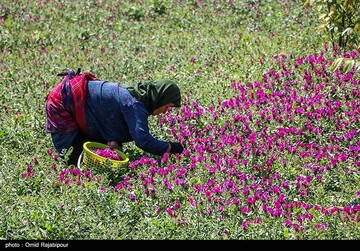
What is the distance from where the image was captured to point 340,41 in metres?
9.64

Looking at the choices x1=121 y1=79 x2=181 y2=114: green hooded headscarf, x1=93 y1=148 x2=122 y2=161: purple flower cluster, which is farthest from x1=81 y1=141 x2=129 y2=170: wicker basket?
x1=121 y1=79 x2=181 y2=114: green hooded headscarf

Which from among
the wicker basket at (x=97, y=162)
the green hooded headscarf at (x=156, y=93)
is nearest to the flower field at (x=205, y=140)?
the wicker basket at (x=97, y=162)

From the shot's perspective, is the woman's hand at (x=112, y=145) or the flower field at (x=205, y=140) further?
the woman's hand at (x=112, y=145)

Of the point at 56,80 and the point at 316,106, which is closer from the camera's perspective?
the point at 316,106

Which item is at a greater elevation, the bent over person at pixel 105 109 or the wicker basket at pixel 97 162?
the bent over person at pixel 105 109

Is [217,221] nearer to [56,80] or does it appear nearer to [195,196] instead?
[195,196]

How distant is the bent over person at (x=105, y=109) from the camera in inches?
267

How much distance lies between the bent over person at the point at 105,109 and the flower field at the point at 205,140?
0.73 feet

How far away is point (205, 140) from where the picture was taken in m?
7.19

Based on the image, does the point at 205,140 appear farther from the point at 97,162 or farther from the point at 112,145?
the point at 97,162

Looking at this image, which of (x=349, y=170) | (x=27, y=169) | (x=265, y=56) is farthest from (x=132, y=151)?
(x=265, y=56)

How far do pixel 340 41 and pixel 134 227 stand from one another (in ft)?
16.8

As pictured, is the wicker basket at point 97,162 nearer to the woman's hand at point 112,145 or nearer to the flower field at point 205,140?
the flower field at point 205,140
